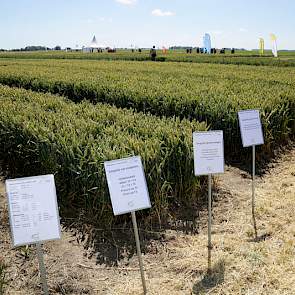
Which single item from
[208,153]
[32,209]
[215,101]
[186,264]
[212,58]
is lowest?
[186,264]

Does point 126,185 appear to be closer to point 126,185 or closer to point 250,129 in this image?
point 126,185

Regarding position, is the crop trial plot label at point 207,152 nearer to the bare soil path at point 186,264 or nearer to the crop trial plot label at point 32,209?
the bare soil path at point 186,264

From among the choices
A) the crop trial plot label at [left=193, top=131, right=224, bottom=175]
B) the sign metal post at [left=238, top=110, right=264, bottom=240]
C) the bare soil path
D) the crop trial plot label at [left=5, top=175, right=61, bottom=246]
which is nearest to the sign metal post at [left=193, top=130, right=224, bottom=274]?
the crop trial plot label at [left=193, top=131, right=224, bottom=175]

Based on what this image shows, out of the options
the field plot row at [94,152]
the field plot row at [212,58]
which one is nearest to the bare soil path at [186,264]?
the field plot row at [94,152]

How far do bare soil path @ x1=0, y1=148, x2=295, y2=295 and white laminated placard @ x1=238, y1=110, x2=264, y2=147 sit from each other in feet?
3.15

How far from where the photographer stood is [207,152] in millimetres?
4176

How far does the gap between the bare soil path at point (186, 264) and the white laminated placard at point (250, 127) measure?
3.15ft

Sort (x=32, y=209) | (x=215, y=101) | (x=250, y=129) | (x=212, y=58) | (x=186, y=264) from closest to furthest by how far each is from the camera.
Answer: (x=32, y=209), (x=186, y=264), (x=250, y=129), (x=215, y=101), (x=212, y=58)

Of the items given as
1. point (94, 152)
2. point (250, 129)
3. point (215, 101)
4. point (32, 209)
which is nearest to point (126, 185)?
point (32, 209)

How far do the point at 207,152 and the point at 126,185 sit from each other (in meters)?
1.16

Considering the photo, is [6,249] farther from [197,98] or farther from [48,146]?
[197,98]

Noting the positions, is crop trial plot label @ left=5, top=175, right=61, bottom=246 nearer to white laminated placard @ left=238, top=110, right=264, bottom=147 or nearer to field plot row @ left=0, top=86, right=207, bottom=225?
field plot row @ left=0, top=86, right=207, bottom=225

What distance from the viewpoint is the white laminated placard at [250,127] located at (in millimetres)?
5145

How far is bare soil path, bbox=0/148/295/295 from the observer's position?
3.67 metres
